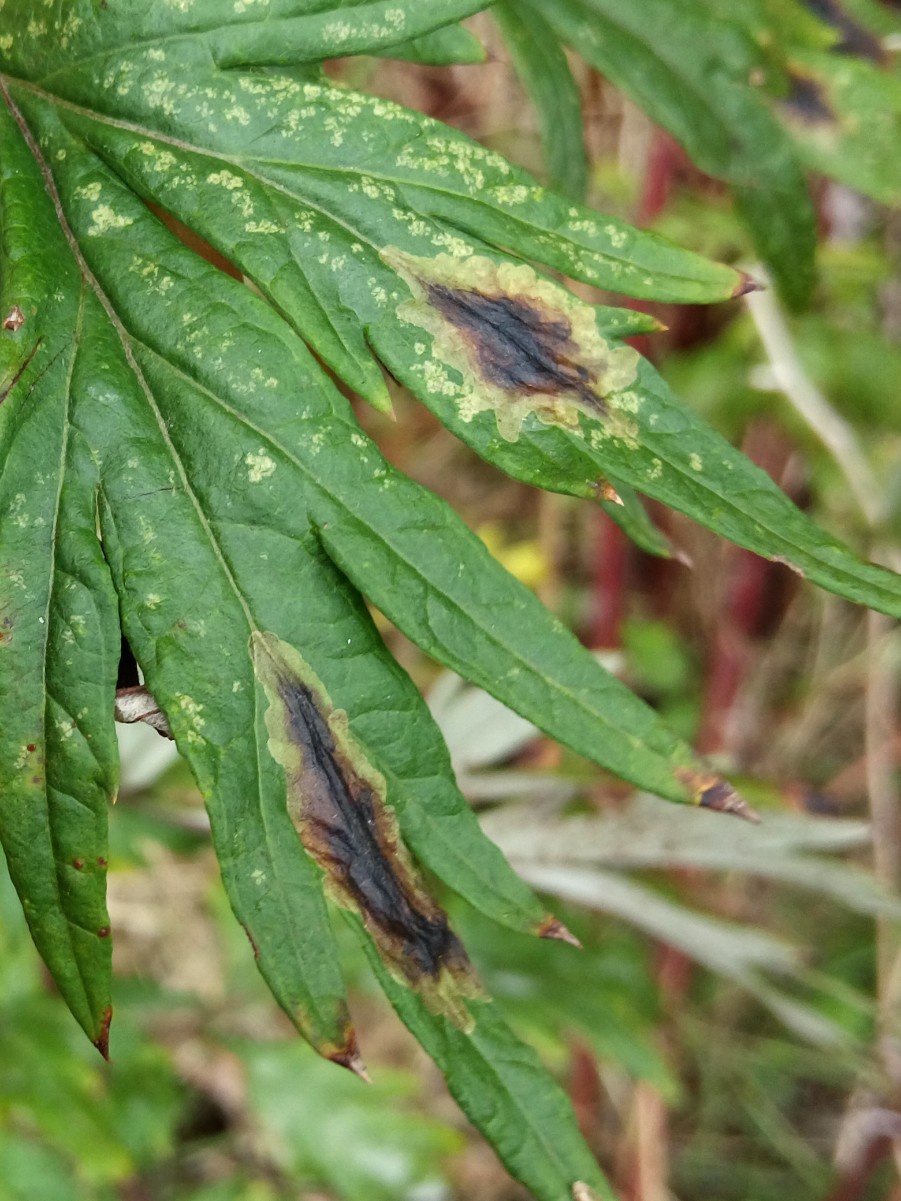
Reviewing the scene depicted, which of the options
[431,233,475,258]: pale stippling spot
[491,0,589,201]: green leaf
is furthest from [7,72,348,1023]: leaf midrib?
[491,0,589,201]: green leaf

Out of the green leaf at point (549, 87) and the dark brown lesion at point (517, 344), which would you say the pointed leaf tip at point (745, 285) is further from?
the green leaf at point (549, 87)

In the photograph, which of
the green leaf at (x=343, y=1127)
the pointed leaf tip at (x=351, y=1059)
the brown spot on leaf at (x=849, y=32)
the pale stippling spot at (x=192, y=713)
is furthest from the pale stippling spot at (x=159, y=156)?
the green leaf at (x=343, y=1127)

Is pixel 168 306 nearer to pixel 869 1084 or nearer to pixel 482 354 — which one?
pixel 482 354

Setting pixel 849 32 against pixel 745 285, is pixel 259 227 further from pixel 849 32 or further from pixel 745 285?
pixel 849 32

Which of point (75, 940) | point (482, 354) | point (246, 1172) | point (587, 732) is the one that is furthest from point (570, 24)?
point (246, 1172)

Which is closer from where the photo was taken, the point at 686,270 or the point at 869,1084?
the point at 686,270

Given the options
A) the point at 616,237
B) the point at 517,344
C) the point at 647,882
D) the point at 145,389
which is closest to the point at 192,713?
the point at 145,389
